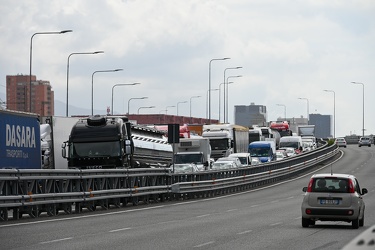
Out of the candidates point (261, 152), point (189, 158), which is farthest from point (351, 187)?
point (261, 152)

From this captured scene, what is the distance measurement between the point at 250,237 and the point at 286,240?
889 millimetres

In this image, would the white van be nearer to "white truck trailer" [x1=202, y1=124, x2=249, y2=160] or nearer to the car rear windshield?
"white truck trailer" [x1=202, y1=124, x2=249, y2=160]

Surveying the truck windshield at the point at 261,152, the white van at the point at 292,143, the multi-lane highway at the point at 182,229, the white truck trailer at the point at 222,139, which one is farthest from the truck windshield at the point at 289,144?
the multi-lane highway at the point at 182,229

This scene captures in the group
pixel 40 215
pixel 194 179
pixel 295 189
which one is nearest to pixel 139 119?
pixel 295 189

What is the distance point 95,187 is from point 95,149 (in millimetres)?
6389

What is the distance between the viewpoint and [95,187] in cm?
3041

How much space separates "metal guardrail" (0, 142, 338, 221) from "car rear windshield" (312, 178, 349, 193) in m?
7.15

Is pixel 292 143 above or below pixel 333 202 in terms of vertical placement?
below

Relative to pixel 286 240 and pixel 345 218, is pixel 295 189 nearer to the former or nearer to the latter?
pixel 345 218

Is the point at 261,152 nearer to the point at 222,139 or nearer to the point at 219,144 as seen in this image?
the point at 222,139

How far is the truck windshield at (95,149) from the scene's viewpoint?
3659 cm

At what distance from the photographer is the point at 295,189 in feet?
167

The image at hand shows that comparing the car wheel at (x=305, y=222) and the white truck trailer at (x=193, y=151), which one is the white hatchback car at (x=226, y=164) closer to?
the white truck trailer at (x=193, y=151)

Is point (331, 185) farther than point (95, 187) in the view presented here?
No
